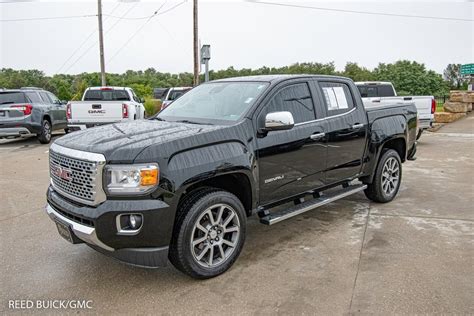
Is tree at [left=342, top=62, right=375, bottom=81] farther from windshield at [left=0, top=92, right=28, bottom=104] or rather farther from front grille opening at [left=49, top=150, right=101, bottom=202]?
front grille opening at [left=49, top=150, right=101, bottom=202]

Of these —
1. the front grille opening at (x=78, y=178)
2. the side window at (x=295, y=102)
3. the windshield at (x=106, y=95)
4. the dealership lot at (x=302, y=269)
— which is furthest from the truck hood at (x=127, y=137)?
the windshield at (x=106, y=95)

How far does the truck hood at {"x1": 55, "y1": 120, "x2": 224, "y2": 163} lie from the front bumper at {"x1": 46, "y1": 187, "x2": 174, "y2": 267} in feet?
1.25

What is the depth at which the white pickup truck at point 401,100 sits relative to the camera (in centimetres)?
1273

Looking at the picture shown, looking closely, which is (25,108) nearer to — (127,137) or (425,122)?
(127,137)

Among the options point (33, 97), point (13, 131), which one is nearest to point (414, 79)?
point (33, 97)

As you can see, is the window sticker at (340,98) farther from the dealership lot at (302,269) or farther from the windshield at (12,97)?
the windshield at (12,97)

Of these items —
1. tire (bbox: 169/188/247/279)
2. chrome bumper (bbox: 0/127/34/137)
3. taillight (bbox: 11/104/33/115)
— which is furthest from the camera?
taillight (bbox: 11/104/33/115)

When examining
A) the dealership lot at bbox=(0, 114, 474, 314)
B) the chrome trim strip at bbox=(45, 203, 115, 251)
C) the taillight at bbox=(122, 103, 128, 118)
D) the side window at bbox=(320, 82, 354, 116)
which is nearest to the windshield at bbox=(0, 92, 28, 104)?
the taillight at bbox=(122, 103, 128, 118)

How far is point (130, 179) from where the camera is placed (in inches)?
128

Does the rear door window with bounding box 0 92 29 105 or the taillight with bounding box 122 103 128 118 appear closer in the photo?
the taillight with bounding box 122 103 128 118

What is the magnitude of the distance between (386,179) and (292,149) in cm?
236

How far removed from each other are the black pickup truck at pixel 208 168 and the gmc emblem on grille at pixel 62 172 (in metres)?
0.02

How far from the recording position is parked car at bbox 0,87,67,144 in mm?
12883

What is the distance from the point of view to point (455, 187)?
711 centimetres
